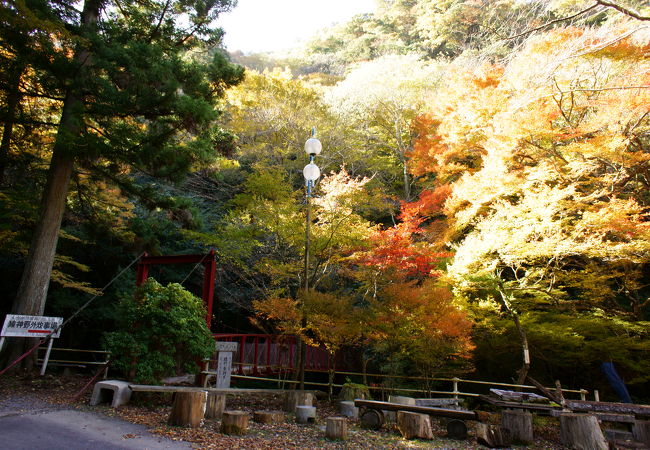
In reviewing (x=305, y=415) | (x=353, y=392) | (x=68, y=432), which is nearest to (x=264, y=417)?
(x=305, y=415)

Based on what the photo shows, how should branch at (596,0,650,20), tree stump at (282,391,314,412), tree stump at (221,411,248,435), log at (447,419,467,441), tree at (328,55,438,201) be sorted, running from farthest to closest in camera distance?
tree at (328,55,438,201), tree stump at (282,391,314,412), log at (447,419,467,441), branch at (596,0,650,20), tree stump at (221,411,248,435)

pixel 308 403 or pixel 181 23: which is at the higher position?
pixel 181 23

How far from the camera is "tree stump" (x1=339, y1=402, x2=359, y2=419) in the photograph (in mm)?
7207

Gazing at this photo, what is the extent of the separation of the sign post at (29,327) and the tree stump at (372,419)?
5.52m

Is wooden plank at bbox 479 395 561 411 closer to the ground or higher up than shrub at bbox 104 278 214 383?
closer to the ground

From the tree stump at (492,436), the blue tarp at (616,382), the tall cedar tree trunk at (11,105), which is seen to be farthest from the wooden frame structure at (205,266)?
the blue tarp at (616,382)

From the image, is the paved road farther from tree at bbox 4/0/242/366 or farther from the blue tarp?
the blue tarp

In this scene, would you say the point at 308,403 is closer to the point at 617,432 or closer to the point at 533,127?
the point at 617,432

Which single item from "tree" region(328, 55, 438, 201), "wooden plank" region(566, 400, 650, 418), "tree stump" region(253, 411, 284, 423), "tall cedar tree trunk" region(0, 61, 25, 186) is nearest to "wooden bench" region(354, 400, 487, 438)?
"tree stump" region(253, 411, 284, 423)

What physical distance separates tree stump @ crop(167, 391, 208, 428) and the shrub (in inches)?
53.4

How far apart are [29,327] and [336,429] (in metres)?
5.44

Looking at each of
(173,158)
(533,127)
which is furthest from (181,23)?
(533,127)

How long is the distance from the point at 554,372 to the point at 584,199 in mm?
5134

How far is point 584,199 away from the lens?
29.7 ft
